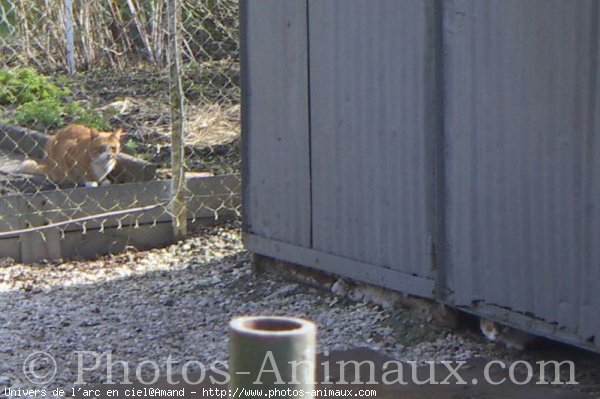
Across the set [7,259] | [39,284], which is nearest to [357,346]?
[39,284]

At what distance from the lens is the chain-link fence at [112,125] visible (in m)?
6.86

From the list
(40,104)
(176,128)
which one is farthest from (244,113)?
(40,104)

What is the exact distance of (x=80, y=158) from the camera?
24.6ft

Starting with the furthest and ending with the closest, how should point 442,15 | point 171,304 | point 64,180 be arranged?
point 64,180, point 171,304, point 442,15

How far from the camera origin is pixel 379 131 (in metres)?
5.30

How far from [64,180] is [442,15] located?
3744 mm

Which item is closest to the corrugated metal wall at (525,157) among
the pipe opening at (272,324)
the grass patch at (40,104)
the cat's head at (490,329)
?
the cat's head at (490,329)

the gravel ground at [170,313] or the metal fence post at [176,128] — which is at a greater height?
the metal fence post at [176,128]

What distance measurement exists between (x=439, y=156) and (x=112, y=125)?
15.3 feet

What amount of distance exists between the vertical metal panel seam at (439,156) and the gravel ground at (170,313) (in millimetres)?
361

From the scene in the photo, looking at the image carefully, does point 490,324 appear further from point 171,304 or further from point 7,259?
point 7,259

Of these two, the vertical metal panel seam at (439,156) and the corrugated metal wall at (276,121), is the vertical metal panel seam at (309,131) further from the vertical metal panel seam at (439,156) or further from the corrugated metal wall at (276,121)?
the vertical metal panel seam at (439,156)

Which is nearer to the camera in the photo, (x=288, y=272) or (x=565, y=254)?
(x=565, y=254)

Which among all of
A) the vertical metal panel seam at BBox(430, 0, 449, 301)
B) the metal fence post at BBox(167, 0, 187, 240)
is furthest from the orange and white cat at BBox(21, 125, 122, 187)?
the vertical metal panel seam at BBox(430, 0, 449, 301)
